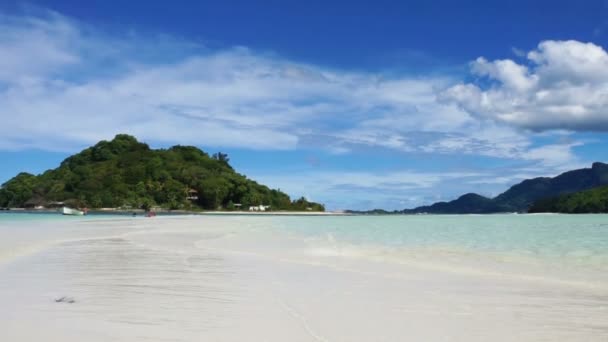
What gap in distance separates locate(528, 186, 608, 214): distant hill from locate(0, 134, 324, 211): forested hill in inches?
2482

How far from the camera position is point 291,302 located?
7762mm

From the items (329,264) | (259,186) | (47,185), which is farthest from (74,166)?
(329,264)

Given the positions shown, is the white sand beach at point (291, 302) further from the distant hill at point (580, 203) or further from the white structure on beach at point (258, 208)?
the distant hill at point (580, 203)

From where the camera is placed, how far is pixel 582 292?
359 inches

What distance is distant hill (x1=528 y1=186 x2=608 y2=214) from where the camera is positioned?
401 ft

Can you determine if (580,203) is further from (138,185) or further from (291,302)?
(291,302)

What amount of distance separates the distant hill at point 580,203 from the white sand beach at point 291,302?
409 ft

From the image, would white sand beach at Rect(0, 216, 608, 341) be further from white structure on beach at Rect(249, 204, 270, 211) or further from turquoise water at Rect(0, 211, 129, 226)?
white structure on beach at Rect(249, 204, 270, 211)

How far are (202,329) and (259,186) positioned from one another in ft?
489

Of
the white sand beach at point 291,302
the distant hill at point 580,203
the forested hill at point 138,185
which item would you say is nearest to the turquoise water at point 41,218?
the white sand beach at point 291,302

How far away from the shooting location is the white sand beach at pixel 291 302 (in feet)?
19.6

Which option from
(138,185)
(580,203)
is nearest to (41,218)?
(138,185)

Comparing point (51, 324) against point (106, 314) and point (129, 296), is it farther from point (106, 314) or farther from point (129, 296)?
point (129, 296)

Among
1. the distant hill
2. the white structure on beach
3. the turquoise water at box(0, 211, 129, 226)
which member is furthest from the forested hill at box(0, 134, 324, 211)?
the distant hill
